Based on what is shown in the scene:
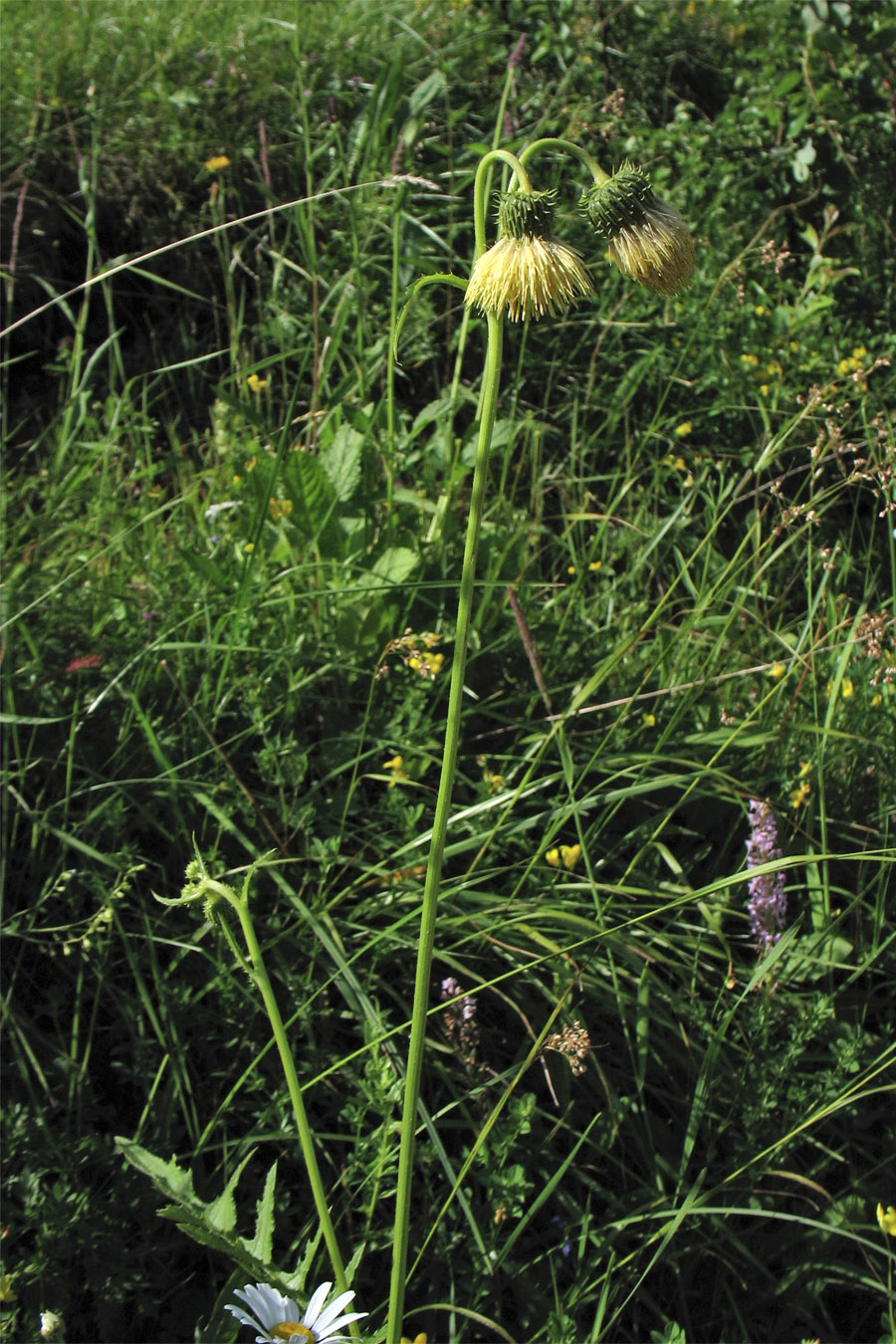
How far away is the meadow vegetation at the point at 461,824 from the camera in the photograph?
1.31 metres

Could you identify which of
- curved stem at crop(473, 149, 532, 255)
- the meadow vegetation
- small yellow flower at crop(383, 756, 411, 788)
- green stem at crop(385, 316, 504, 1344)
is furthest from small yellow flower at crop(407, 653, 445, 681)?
curved stem at crop(473, 149, 532, 255)

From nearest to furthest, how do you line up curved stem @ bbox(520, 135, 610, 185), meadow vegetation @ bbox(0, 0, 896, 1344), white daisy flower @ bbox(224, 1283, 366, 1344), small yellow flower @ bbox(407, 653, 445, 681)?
curved stem @ bbox(520, 135, 610, 185), white daisy flower @ bbox(224, 1283, 366, 1344), meadow vegetation @ bbox(0, 0, 896, 1344), small yellow flower @ bbox(407, 653, 445, 681)

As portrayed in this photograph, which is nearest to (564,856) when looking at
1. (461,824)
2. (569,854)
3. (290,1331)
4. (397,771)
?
(569,854)

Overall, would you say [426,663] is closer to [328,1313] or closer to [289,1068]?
[289,1068]

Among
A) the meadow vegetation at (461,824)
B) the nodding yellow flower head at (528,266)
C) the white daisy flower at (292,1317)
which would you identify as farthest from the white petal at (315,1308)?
the nodding yellow flower head at (528,266)

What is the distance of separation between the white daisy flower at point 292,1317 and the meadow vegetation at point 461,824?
0.08m

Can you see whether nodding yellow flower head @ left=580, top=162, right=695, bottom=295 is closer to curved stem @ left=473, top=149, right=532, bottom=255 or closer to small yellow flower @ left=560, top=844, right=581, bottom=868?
curved stem @ left=473, top=149, right=532, bottom=255

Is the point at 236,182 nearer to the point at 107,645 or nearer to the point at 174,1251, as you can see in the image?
the point at 107,645

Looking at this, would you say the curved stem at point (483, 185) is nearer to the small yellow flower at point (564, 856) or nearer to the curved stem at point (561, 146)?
the curved stem at point (561, 146)

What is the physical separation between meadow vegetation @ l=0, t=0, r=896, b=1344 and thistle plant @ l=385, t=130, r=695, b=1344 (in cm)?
19

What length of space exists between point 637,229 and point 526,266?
0.40ft

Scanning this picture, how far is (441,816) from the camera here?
0.94 metres

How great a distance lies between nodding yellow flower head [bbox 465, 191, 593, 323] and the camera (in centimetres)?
82

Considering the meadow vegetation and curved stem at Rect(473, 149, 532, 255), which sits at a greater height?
curved stem at Rect(473, 149, 532, 255)
